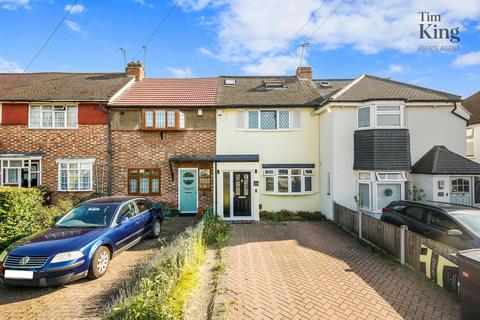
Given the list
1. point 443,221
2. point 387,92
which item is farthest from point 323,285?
point 387,92

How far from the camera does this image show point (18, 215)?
7.60 meters

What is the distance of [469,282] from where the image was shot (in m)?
3.90

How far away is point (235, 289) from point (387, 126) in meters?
9.31

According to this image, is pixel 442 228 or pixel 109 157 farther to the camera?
pixel 109 157

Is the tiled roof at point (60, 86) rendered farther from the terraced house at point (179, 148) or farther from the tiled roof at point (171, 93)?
the tiled roof at point (171, 93)

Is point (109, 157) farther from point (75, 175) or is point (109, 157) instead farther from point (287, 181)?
Answer: point (287, 181)

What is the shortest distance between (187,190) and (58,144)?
721cm

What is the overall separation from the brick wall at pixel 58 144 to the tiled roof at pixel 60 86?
1680mm

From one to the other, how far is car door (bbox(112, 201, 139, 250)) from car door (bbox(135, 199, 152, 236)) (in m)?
0.19

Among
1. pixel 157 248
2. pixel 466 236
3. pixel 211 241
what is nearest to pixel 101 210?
pixel 157 248

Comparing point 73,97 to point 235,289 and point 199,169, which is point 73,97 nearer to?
point 199,169

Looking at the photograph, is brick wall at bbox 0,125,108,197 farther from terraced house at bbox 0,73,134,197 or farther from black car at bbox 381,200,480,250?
black car at bbox 381,200,480,250

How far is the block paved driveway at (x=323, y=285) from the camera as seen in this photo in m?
4.45

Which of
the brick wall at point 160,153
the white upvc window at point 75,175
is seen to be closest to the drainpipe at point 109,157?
the brick wall at point 160,153
